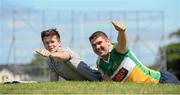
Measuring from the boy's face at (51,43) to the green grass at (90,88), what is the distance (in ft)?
2.90

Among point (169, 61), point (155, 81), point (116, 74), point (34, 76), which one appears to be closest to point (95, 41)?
point (116, 74)

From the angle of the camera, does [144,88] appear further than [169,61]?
No

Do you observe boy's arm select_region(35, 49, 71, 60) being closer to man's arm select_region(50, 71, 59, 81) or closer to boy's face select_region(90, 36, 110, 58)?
boy's face select_region(90, 36, 110, 58)

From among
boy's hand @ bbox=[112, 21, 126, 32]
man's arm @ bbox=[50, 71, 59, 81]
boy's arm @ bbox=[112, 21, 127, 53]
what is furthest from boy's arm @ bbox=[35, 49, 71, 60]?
boy's hand @ bbox=[112, 21, 126, 32]

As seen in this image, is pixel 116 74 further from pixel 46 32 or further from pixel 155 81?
pixel 46 32

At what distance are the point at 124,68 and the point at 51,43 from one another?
1342 mm

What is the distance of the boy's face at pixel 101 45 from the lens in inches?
373

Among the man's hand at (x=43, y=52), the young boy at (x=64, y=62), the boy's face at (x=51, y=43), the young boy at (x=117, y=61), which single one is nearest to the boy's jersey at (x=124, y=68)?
the young boy at (x=117, y=61)

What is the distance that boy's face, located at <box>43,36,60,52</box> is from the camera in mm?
9953

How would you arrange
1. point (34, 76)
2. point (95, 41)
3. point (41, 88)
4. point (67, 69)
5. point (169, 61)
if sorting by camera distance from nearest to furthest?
point (41, 88)
point (95, 41)
point (67, 69)
point (34, 76)
point (169, 61)

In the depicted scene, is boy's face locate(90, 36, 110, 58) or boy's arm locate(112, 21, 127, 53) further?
boy's face locate(90, 36, 110, 58)

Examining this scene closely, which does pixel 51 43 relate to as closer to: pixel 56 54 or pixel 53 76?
pixel 56 54

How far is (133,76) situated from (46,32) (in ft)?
5.47

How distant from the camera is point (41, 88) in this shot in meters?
8.72
